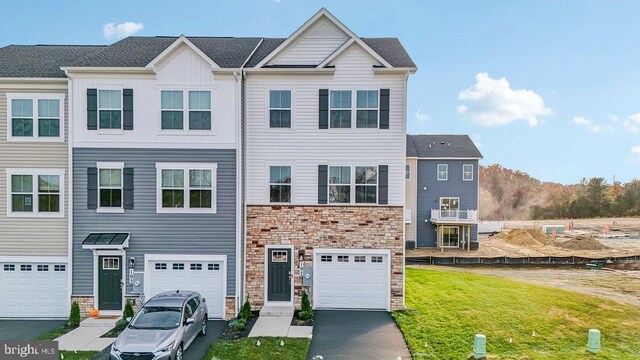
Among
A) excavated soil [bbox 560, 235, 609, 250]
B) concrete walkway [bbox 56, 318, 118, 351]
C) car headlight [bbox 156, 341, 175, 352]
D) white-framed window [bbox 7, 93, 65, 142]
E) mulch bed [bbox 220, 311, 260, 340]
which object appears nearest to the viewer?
car headlight [bbox 156, 341, 175, 352]

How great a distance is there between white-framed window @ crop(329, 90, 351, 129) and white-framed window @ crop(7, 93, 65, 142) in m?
10.3

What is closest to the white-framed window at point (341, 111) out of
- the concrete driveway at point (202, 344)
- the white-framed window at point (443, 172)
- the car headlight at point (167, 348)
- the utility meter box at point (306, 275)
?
the utility meter box at point (306, 275)

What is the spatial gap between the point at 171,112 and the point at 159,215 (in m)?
3.91

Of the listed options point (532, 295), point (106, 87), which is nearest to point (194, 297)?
point (106, 87)

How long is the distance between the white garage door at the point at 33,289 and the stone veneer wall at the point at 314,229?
290 inches

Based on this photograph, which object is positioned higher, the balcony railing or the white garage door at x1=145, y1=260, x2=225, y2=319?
the balcony railing

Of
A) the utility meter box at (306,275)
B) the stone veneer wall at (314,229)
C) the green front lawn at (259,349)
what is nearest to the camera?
the green front lawn at (259,349)

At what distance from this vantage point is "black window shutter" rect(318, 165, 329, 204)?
48.6 feet

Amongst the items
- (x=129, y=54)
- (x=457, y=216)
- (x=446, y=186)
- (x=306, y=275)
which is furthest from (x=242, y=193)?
(x=446, y=186)

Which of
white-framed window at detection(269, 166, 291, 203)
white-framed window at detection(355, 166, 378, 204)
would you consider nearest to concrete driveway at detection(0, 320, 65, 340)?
white-framed window at detection(269, 166, 291, 203)

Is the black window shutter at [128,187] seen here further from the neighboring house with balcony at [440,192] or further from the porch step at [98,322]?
the neighboring house with balcony at [440,192]

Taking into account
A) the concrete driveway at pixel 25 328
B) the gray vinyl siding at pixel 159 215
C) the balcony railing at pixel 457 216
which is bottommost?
the concrete driveway at pixel 25 328

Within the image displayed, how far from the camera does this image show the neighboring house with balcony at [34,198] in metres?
14.4

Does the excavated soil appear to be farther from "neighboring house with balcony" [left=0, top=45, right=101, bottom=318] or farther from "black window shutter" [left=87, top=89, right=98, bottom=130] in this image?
"neighboring house with balcony" [left=0, top=45, right=101, bottom=318]
